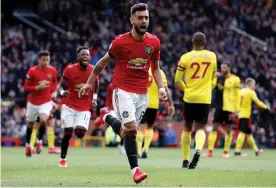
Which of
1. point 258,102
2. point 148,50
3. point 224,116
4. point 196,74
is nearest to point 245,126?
point 258,102

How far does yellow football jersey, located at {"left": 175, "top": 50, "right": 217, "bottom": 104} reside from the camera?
15516mm

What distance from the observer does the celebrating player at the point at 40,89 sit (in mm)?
20719

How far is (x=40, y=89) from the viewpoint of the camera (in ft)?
67.8

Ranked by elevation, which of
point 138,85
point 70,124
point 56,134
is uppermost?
point 138,85

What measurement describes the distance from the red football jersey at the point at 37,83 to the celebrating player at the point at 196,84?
237 inches

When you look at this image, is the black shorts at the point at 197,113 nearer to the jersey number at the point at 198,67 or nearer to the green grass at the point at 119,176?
the jersey number at the point at 198,67

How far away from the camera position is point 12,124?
31.6 meters

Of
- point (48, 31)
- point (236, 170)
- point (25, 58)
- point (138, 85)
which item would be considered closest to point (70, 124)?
point (236, 170)

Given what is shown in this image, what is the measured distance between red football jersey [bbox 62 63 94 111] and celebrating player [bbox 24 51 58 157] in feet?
11.4

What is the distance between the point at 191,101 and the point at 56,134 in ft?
53.5

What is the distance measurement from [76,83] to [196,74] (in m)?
2.76

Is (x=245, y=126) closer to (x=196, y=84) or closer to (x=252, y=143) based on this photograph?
(x=252, y=143)

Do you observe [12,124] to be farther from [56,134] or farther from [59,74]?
[59,74]

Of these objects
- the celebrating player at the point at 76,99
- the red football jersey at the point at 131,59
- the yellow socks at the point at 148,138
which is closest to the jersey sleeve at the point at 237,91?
the yellow socks at the point at 148,138
